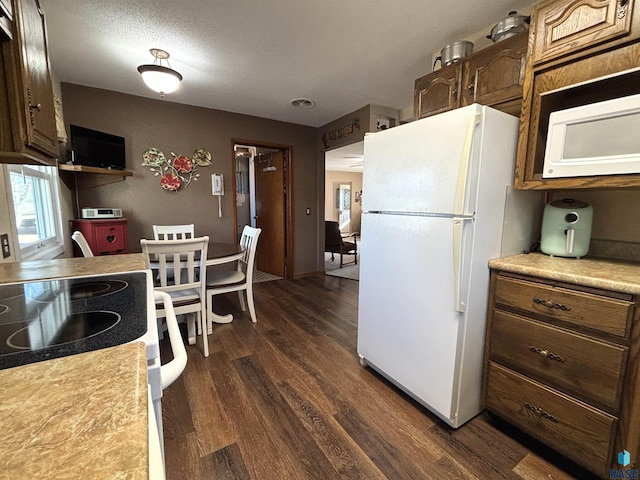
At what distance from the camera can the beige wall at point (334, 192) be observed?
30.4 ft

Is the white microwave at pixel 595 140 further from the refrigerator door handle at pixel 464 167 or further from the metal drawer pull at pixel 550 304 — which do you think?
the metal drawer pull at pixel 550 304

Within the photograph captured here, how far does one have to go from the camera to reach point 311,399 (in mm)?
1714

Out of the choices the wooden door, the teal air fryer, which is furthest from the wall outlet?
the wooden door

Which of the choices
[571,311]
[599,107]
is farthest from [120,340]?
[599,107]

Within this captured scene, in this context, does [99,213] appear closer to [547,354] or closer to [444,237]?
[444,237]

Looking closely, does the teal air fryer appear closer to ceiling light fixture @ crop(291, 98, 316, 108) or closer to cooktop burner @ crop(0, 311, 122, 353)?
cooktop burner @ crop(0, 311, 122, 353)

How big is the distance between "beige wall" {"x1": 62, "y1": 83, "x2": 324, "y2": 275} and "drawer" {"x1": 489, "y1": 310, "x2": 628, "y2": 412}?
3.30 meters

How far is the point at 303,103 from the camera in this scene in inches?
132

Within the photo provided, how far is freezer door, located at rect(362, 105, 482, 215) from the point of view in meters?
→ 1.31

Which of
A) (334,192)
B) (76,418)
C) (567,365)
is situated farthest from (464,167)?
(334,192)

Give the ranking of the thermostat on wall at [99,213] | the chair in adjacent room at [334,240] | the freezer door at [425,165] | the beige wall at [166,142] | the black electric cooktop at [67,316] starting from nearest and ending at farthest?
the black electric cooktop at [67,316] → the freezer door at [425,165] → the thermostat on wall at [99,213] → the beige wall at [166,142] → the chair in adjacent room at [334,240]

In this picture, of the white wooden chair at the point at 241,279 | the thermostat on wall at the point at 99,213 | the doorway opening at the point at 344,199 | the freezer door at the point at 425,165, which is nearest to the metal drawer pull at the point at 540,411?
the freezer door at the point at 425,165

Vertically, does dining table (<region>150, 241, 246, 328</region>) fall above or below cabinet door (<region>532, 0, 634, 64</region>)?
below

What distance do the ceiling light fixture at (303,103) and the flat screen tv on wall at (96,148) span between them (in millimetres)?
1933
